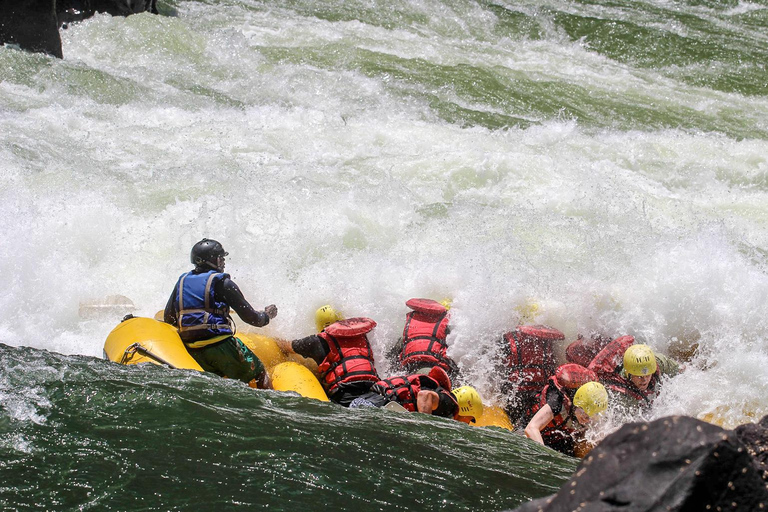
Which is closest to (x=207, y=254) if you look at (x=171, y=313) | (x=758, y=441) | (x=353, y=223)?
(x=171, y=313)

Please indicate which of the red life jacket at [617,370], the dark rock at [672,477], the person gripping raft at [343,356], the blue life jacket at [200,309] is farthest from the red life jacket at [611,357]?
the dark rock at [672,477]

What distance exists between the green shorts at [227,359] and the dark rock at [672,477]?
3.61 m

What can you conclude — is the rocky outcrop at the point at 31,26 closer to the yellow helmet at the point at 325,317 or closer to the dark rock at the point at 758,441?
the yellow helmet at the point at 325,317

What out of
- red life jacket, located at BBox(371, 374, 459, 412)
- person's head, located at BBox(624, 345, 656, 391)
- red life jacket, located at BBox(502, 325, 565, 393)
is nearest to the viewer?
red life jacket, located at BBox(371, 374, 459, 412)

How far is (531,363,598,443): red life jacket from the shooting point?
507 centimetres

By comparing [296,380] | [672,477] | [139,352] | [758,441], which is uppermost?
[672,477]

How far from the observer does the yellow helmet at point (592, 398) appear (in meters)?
4.88

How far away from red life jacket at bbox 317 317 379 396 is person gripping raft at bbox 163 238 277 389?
1.72 ft

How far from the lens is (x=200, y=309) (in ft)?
17.4

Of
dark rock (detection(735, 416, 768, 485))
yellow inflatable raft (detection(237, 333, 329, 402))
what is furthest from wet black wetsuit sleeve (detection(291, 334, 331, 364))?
dark rock (detection(735, 416, 768, 485))

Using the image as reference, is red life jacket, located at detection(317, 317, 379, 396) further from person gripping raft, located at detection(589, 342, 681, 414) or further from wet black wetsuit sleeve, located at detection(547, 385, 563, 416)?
person gripping raft, located at detection(589, 342, 681, 414)

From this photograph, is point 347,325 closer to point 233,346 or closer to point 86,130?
point 233,346

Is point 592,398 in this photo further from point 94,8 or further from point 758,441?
point 94,8

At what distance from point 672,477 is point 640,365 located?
135 inches
